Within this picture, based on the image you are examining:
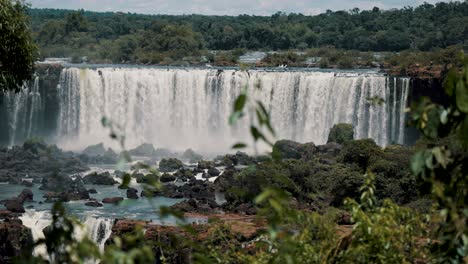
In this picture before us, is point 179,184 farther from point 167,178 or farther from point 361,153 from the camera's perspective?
point 361,153

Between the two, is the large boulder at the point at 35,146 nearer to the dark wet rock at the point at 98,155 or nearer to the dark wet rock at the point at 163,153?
the dark wet rock at the point at 98,155

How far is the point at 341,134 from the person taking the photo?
41.3 meters

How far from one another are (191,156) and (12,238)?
17.0 m

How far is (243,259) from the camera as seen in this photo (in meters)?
7.55

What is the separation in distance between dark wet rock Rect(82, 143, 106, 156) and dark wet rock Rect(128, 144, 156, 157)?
1.29 m

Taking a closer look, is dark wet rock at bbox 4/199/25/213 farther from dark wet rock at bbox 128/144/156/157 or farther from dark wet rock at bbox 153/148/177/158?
dark wet rock at bbox 153/148/177/158

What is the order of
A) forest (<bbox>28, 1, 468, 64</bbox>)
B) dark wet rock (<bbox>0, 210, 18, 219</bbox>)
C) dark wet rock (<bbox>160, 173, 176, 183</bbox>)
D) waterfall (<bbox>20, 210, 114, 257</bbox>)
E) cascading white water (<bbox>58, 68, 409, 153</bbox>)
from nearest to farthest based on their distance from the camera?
waterfall (<bbox>20, 210, 114, 257</bbox>) → dark wet rock (<bbox>0, 210, 18, 219</bbox>) → dark wet rock (<bbox>160, 173, 176, 183</bbox>) → cascading white water (<bbox>58, 68, 409, 153</bbox>) → forest (<bbox>28, 1, 468, 64</bbox>)

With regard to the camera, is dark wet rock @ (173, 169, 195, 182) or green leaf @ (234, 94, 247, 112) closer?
green leaf @ (234, 94, 247, 112)

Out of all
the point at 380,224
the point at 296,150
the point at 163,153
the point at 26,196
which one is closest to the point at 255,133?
the point at 380,224

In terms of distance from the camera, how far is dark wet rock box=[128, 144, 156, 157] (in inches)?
1689

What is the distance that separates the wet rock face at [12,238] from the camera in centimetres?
2495

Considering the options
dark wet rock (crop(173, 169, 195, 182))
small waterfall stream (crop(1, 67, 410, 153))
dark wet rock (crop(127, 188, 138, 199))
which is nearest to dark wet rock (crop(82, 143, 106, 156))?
small waterfall stream (crop(1, 67, 410, 153))

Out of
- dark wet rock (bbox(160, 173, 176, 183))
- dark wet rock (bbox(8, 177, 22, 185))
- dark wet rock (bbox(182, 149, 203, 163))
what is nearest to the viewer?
dark wet rock (bbox(8, 177, 22, 185))

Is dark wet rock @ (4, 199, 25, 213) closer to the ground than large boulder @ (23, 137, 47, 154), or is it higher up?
closer to the ground
